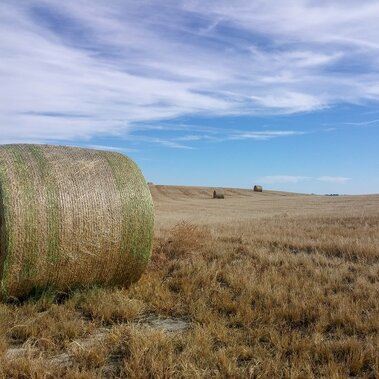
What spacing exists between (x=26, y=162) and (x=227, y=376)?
12.3 feet

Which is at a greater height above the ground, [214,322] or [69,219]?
[69,219]

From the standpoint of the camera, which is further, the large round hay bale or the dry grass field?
the large round hay bale

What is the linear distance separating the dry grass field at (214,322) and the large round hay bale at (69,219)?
29cm

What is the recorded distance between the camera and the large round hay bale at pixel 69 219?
607 cm

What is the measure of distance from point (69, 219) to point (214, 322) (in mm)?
2232

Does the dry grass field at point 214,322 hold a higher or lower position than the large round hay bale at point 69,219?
lower

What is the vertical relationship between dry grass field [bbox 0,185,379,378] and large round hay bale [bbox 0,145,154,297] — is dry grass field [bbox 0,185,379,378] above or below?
below

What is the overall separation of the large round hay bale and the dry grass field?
29 cm

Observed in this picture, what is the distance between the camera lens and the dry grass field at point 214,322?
434 cm

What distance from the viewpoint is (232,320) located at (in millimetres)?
5570

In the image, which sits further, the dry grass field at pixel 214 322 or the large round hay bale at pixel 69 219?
the large round hay bale at pixel 69 219

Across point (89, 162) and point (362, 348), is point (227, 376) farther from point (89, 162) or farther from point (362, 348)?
point (89, 162)

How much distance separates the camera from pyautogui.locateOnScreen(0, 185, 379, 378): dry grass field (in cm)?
434

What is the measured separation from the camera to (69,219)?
6.33 metres
